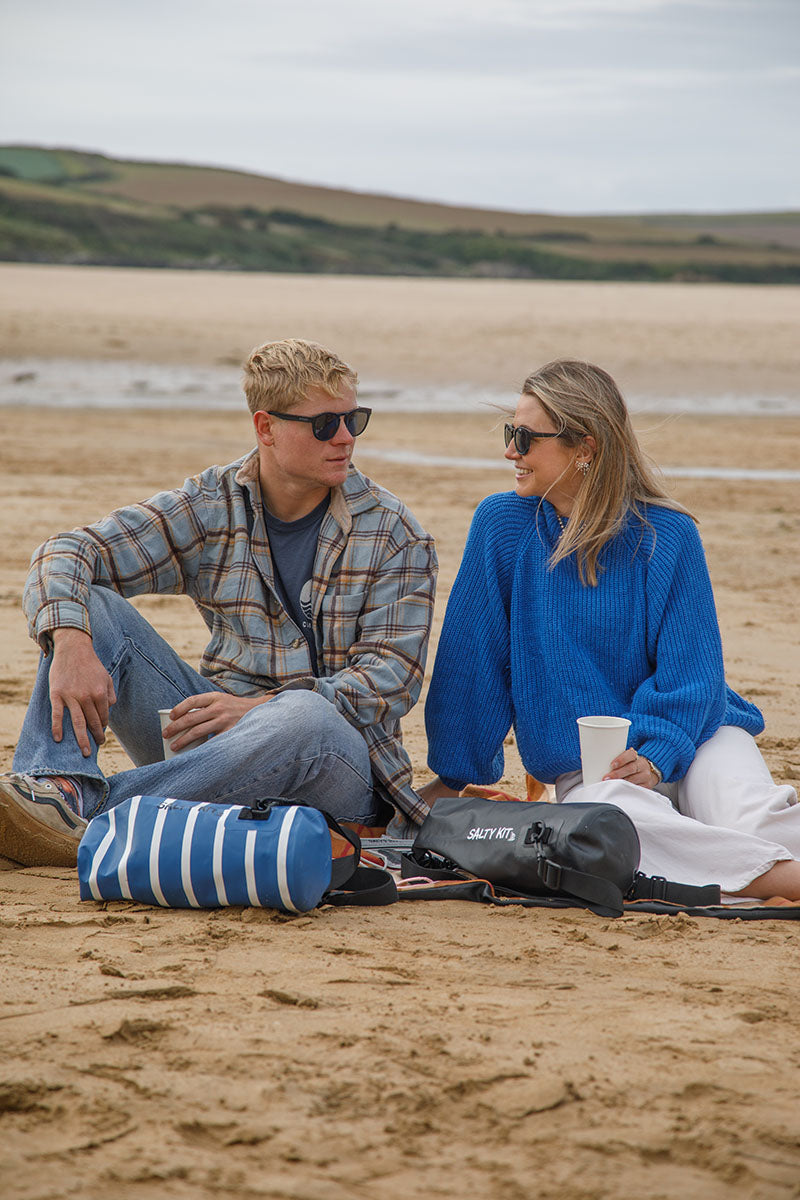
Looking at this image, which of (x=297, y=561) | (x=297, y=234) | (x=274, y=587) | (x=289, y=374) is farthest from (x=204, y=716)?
(x=297, y=234)

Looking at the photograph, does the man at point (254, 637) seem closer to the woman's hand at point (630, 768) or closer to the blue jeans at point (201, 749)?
the blue jeans at point (201, 749)

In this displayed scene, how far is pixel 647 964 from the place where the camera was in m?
2.87

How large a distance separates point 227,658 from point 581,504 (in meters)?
1.11

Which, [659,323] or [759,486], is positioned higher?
[659,323]

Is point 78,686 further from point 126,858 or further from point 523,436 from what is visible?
point 523,436

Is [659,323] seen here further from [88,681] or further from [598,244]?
[598,244]

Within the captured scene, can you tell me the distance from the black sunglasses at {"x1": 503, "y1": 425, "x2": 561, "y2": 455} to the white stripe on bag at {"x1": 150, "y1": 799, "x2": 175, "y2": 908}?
4.64 ft

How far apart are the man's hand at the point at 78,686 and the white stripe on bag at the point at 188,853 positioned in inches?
18.9

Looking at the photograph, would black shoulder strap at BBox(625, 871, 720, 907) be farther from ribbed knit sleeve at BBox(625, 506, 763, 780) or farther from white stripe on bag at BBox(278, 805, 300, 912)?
white stripe on bag at BBox(278, 805, 300, 912)

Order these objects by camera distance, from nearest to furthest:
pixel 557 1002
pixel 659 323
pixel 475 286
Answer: pixel 557 1002, pixel 659 323, pixel 475 286

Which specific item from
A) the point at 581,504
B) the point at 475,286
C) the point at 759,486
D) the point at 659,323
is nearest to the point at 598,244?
the point at 475,286

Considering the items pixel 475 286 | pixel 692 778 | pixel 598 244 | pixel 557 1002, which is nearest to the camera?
pixel 557 1002

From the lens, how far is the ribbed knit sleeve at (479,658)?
3.83 metres

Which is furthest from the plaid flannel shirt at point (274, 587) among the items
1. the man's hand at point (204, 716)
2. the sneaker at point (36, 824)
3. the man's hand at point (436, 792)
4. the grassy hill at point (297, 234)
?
the grassy hill at point (297, 234)
